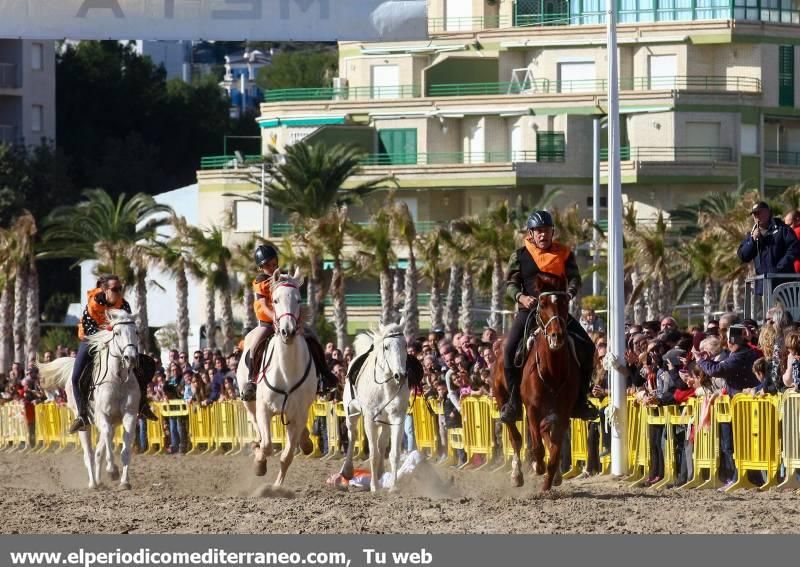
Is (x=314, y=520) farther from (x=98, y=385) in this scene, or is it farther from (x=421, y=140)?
(x=421, y=140)

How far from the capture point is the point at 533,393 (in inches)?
744

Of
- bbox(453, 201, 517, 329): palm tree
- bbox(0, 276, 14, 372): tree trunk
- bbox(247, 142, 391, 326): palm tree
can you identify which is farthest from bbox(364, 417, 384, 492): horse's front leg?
bbox(0, 276, 14, 372): tree trunk

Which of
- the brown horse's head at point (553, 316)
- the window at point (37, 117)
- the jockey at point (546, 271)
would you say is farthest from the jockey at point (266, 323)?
the window at point (37, 117)

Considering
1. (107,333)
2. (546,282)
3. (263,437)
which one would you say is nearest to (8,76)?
(107,333)

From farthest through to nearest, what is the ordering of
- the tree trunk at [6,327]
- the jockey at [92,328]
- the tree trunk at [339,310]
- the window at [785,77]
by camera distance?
the window at [785,77]
the tree trunk at [6,327]
the tree trunk at [339,310]
the jockey at [92,328]

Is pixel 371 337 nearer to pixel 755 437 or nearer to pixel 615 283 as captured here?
pixel 615 283

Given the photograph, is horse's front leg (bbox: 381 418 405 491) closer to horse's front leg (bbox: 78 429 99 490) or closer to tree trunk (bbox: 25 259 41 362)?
horse's front leg (bbox: 78 429 99 490)

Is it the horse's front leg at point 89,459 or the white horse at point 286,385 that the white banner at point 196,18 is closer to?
the white horse at point 286,385

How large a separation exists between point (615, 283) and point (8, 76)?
64.8m

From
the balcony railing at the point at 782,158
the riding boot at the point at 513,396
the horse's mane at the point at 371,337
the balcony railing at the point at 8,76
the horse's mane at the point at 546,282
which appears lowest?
the riding boot at the point at 513,396

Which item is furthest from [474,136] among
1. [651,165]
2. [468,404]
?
[468,404]

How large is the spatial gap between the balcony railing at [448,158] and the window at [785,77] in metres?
9.15

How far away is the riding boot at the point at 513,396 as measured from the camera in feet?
63.6

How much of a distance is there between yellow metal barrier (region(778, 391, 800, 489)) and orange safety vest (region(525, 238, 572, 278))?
8.48 feet
